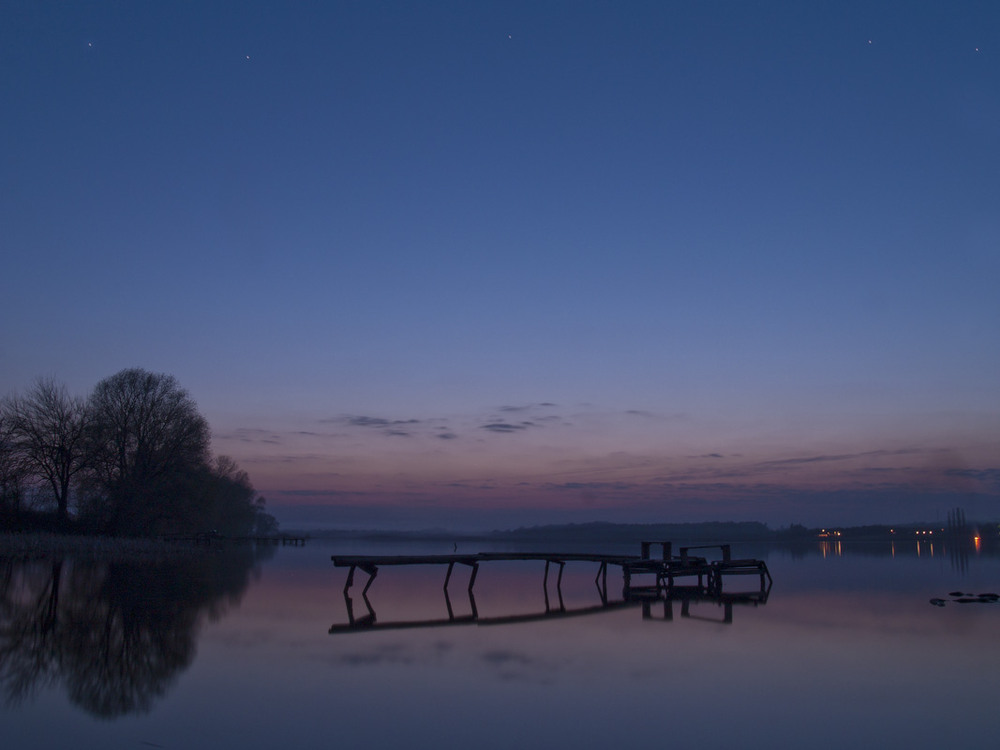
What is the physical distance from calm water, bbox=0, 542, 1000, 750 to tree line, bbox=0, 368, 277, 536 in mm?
31972

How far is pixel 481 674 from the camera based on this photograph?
13.0 m

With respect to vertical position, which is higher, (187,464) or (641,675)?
(187,464)

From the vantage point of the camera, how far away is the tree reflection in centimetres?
1118

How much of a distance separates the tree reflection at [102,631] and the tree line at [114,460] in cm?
2342

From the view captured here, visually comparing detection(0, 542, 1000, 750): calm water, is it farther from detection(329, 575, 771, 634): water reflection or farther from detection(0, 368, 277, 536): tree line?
detection(0, 368, 277, 536): tree line

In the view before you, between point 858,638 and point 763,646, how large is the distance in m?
3.24

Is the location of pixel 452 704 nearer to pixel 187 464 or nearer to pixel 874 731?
pixel 874 731

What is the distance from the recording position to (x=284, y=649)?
50.0 ft

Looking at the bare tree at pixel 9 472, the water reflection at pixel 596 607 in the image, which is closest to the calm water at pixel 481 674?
the water reflection at pixel 596 607

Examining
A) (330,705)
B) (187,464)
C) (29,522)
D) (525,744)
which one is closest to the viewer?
(525,744)

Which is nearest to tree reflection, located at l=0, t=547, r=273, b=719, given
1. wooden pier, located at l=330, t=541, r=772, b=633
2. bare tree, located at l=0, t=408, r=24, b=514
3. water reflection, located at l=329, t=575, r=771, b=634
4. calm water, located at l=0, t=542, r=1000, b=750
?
calm water, located at l=0, t=542, r=1000, b=750

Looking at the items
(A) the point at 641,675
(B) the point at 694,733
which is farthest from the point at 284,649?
(B) the point at 694,733

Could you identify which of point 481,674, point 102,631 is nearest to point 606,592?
point 481,674

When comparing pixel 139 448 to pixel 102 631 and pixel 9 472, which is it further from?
pixel 102 631
